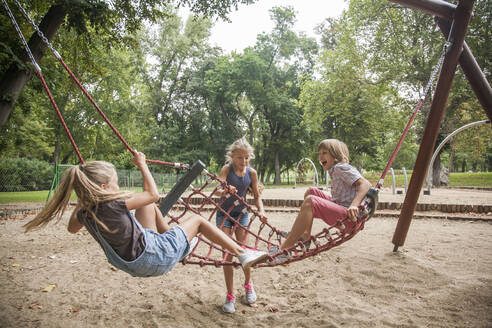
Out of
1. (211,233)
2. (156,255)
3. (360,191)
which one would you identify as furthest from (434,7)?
(156,255)

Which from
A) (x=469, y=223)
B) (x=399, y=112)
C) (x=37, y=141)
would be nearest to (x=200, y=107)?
(x=37, y=141)

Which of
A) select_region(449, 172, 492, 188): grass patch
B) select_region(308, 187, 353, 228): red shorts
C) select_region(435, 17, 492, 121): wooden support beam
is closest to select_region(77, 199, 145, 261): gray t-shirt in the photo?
select_region(308, 187, 353, 228): red shorts

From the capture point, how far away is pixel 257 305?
2828 millimetres

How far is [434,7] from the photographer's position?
2.94 meters

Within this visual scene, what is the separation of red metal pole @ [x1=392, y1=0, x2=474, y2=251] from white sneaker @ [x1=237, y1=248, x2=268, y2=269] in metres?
2.31

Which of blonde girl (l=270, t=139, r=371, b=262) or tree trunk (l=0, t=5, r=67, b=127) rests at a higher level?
tree trunk (l=0, t=5, r=67, b=127)

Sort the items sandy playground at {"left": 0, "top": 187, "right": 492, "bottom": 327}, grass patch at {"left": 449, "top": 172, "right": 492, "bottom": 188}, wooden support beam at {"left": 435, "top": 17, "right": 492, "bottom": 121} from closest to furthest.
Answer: sandy playground at {"left": 0, "top": 187, "right": 492, "bottom": 327} → wooden support beam at {"left": 435, "top": 17, "right": 492, "bottom": 121} → grass patch at {"left": 449, "top": 172, "right": 492, "bottom": 188}

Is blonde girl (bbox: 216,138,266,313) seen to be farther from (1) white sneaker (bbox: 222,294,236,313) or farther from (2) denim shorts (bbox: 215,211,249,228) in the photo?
(1) white sneaker (bbox: 222,294,236,313)

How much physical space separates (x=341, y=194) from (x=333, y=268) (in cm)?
136

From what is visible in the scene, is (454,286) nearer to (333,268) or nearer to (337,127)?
(333,268)

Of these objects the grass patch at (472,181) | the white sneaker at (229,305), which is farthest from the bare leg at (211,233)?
the grass patch at (472,181)

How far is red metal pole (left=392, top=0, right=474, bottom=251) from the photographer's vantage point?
2967 millimetres

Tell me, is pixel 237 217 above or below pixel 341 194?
below

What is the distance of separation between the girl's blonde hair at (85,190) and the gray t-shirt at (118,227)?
1.5 inches
